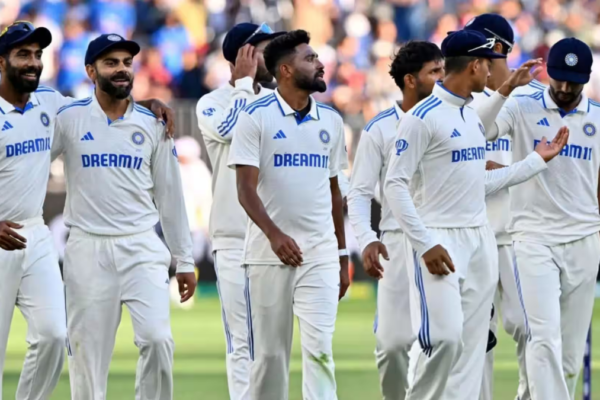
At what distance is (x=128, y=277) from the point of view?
Result: 7125 mm

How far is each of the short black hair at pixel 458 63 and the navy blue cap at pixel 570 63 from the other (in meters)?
0.81

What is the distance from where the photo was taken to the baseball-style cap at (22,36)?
288 inches

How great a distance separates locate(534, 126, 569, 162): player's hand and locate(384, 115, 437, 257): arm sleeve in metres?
0.71

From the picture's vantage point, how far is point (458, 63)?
7.14 metres

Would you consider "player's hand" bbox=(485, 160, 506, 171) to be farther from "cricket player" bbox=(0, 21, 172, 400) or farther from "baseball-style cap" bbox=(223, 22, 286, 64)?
"cricket player" bbox=(0, 21, 172, 400)

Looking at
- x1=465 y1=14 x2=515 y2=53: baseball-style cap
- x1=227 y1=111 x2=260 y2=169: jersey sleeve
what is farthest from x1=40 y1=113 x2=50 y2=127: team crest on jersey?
x1=465 y1=14 x2=515 y2=53: baseball-style cap

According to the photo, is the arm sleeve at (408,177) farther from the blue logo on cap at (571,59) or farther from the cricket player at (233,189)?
the cricket player at (233,189)

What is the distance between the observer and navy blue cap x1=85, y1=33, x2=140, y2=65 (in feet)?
23.7

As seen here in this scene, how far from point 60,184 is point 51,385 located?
31.4 feet

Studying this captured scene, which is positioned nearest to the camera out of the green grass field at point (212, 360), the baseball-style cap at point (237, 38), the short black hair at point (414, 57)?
the short black hair at point (414, 57)

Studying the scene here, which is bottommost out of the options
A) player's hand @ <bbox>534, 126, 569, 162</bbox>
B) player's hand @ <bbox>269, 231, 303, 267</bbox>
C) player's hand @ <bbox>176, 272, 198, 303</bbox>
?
player's hand @ <bbox>176, 272, 198, 303</bbox>

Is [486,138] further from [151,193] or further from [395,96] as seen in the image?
[395,96]

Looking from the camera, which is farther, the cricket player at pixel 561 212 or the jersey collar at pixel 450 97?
the cricket player at pixel 561 212

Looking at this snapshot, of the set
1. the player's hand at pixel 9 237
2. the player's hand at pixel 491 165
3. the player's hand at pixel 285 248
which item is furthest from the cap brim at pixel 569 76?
the player's hand at pixel 9 237
